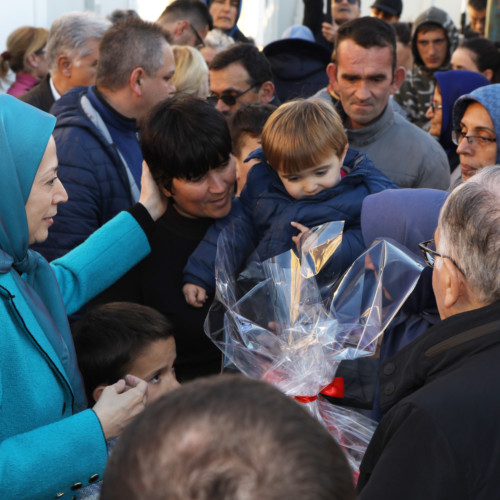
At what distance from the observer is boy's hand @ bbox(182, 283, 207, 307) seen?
8.68ft

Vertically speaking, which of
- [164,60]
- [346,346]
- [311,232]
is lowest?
[346,346]

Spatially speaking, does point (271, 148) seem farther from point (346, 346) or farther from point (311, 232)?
point (346, 346)

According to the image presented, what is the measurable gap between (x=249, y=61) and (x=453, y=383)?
11.9 ft

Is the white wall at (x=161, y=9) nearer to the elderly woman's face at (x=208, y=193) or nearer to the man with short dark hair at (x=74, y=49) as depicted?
the man with short dark hair at (x=74, y=49)

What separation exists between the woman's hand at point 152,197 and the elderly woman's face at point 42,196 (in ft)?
2.20

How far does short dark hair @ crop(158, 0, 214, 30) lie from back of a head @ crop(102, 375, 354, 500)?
20.4ft

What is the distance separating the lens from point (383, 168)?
3.83 meters

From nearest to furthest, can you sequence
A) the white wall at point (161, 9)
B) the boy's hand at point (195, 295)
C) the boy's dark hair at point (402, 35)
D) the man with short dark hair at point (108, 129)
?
the boy's hand at point (195, 295) → the man with short dark hair at point (108, 129) → the boy's dark hair at point (402, 35) → the white wall at point (161, 9)

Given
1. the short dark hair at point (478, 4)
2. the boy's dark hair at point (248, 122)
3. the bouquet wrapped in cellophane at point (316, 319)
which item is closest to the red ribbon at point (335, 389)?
the bouquet wrapped in cellophane at point (316, 319)

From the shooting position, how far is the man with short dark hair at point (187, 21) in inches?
256

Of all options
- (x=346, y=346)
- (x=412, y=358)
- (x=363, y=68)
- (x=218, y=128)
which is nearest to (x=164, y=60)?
(x=363, y=68)

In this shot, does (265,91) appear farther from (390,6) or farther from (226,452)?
(390,6)

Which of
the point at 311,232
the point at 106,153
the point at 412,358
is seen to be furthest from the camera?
the point at 106,153

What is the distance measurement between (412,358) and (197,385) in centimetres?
91
